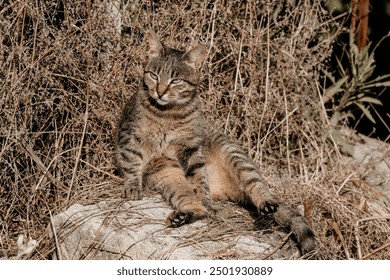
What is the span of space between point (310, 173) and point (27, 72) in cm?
235

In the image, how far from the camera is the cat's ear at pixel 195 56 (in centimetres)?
391

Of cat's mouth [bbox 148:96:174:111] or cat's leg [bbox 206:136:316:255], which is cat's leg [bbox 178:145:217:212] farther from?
cat's mouth [bbox 148:96:174:111]

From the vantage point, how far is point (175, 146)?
392 centimetres

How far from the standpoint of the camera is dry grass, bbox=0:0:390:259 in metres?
3.91

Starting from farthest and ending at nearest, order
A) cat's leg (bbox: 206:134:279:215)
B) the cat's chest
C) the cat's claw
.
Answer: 1. the cat's chest
2. cat's leg (bbox: 206:134:279:215)
3. the cat's claw

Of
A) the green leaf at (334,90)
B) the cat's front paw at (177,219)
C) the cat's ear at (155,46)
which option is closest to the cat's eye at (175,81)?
the cat's ear at (155,46)

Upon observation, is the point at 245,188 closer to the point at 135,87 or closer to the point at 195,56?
the point at 195,56

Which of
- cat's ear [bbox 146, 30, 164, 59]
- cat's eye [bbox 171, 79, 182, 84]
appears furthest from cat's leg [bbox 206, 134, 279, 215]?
cat's ear [bbox 146, 30, 164, 59]

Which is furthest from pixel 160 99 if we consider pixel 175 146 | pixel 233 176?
pixel 233 176

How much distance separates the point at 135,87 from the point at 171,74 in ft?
2.58

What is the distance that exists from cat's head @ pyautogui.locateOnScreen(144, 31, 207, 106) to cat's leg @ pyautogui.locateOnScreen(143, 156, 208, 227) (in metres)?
0.42

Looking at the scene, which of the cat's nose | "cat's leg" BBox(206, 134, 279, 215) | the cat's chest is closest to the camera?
"cat's leg" BBox(206, 134, 279, 215)

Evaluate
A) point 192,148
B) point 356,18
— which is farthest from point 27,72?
point 356,18

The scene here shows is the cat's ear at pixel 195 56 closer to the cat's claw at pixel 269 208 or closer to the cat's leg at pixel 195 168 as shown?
the cat's leg at pixel 195 168
